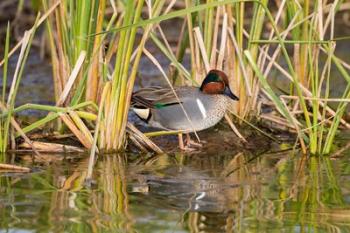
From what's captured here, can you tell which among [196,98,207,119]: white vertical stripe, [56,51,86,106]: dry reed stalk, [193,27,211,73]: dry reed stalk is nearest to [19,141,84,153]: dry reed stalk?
[56,51,86,106]: dry reed stalk

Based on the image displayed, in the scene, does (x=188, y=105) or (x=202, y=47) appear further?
(x=188, y=105)

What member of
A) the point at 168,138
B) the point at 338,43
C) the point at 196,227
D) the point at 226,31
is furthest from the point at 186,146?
the point at 338,43

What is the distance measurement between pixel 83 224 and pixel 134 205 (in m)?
0.54

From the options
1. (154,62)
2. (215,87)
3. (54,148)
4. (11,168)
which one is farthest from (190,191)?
(215,87)

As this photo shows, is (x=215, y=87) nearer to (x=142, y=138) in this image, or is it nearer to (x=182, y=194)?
(x=142, y=138)

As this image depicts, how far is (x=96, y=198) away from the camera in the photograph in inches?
242

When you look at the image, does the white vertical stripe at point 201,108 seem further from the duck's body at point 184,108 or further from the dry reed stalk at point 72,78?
the dry reed stalk at point 72,78

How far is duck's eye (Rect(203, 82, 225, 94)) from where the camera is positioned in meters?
7.73

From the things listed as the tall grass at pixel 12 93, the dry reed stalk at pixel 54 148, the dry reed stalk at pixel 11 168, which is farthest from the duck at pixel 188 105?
the dry reed stalk at pixel 11 168

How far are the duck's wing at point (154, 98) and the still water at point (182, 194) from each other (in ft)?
1.62

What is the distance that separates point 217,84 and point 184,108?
350 mm

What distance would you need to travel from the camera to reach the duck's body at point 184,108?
781cm

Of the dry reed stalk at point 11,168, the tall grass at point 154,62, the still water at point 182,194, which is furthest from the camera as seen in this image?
the tall grass at point 154,62

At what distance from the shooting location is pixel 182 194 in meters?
6.32
